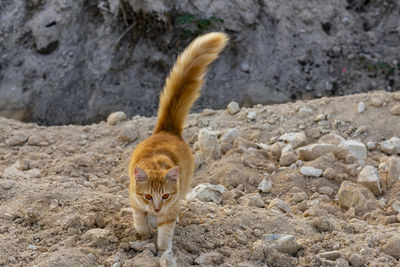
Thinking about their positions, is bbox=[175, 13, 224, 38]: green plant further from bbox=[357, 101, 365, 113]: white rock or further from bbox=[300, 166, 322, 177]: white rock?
bbox=[300, 166, 322, 177]: white rock

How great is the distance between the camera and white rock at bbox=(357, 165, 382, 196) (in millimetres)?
4867

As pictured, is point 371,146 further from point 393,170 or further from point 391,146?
point 393,170

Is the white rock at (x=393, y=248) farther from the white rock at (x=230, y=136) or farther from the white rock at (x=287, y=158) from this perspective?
the white rock at (x=230, y=136)

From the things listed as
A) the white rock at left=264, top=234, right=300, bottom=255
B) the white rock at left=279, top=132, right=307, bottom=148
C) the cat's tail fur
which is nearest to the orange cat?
the cat's tail fur

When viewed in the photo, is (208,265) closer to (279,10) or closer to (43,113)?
(43,113)

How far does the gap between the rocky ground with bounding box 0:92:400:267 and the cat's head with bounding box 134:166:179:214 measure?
0.29 meters

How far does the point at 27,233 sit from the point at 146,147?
107 cm

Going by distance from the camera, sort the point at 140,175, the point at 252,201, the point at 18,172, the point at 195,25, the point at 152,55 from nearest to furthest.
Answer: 1. the point at 140,175
2. the point at 252,201
3. the point at 18,172
4. the point at 195,25
5. the point at 152,55

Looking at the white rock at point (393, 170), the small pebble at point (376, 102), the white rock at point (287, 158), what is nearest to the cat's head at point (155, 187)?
the white rock at point (287, 158)

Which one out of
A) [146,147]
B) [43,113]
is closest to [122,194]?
[146,147]

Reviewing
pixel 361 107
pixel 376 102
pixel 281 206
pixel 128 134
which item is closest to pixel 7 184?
pixel 128 134

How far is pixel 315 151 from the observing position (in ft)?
17.3

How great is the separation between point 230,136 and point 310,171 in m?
1.08

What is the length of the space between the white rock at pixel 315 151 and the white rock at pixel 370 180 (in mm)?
464
